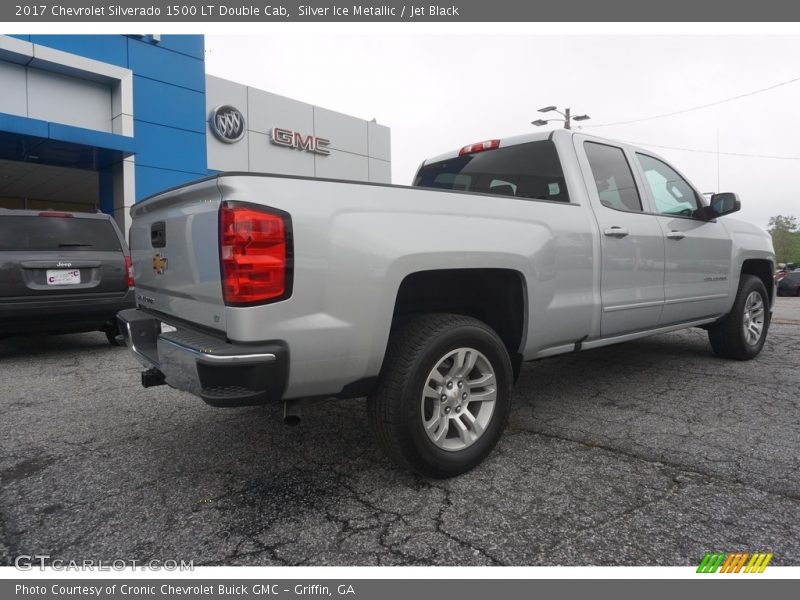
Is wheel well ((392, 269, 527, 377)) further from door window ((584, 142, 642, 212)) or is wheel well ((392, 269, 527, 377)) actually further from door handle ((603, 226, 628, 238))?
door window ((584, 142, 642, 212))

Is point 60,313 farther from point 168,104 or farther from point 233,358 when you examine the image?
point 168,104

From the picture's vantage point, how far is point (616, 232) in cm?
342

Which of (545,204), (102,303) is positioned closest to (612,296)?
(545,204)

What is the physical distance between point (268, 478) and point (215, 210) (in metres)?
1.35

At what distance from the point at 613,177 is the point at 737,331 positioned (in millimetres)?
2346

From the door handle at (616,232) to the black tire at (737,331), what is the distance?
220 cm

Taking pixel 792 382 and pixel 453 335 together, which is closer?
pixel 453 335

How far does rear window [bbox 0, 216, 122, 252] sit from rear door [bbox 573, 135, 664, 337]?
201 inches

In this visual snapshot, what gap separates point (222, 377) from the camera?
2.00 m

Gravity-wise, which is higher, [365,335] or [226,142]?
[226,142]

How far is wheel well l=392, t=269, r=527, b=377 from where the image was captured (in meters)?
2.76

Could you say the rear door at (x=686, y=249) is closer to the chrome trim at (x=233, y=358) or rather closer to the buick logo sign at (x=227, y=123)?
the chrome trim at (x=233, y=358)
